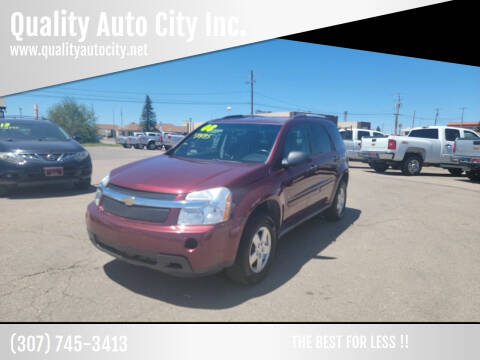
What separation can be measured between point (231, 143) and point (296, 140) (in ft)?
2.85

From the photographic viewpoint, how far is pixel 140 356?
244 centimetres

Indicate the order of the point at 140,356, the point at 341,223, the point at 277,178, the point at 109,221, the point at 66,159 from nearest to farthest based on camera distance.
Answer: the point at 140,356 < the point at 109,221 < the point at 277,178 < the point at 341,223 < the point at 66,159

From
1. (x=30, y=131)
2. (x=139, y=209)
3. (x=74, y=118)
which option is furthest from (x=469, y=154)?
(x=74, y=118)

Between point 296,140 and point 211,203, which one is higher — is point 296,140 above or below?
above

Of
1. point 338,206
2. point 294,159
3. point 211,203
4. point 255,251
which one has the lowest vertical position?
point 338,206

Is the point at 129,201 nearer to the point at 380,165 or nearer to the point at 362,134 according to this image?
the point at 380,165

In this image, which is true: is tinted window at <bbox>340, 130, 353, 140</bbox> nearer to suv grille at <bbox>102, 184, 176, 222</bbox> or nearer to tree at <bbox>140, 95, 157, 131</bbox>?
suv grille at <bbox>102, 184, 176, 222</bbox>

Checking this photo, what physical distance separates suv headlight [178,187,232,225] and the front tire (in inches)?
14.6

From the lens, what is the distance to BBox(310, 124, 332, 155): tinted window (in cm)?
489

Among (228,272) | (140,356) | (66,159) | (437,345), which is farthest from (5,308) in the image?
(66,159)

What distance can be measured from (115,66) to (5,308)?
26.9ft

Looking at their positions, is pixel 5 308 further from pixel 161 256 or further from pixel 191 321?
pixel 191 321

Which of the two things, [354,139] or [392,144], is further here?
[354,139]

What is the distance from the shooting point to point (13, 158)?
6641 mm
